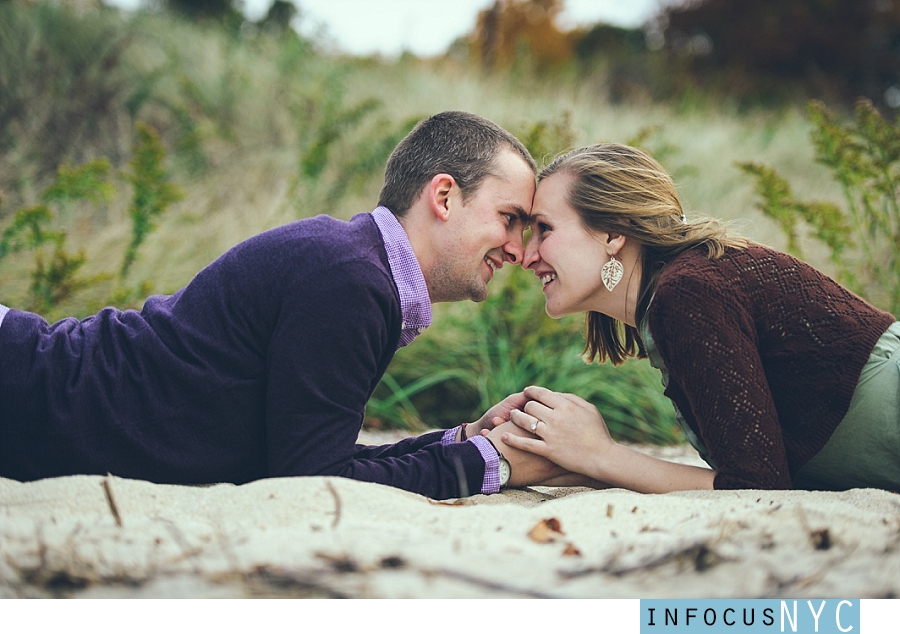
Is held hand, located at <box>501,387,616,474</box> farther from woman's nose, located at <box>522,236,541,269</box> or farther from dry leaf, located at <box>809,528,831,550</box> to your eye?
dry leaf, located at <box>809,528,831,550</box>

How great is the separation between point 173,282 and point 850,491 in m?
4.39

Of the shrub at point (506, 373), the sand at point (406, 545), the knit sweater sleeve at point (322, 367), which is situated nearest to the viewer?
the sand at point (406, 545)

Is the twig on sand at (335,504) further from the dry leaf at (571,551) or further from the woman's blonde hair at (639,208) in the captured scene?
the woman's blonde hair at (639,208)

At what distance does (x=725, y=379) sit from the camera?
238cm

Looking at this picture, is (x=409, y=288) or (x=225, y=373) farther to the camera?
(x=409, y=288)

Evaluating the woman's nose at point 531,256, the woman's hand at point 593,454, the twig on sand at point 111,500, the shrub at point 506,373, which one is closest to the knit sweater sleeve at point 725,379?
the woman's hand at point 593,454

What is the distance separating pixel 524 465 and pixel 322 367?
0.85m

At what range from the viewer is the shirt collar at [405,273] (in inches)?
99.4

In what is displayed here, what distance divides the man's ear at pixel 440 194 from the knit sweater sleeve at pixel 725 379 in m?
0.77

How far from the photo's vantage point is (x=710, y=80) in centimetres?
1623

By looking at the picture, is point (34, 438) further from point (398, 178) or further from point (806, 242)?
point (806, 242)

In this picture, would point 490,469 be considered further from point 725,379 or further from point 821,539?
point 821,539

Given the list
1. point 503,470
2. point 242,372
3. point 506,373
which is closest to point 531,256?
point 503,470

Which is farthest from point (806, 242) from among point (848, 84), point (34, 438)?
point (848, 84)
